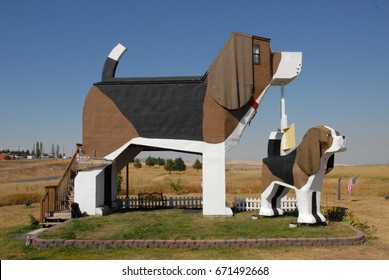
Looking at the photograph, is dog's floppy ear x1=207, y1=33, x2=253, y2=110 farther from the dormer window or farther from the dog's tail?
the dog's tail

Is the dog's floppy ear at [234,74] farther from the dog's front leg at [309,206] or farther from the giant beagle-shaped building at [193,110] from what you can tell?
the dog's front leg at [309,206]

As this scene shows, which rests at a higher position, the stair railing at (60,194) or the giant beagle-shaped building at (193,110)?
the giant beagle-shaped building at (193,110)

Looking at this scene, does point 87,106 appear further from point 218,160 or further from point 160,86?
point 218,160

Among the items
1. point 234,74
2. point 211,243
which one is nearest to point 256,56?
point 234,74

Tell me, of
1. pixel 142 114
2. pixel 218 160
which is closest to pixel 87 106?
pixel 142 114

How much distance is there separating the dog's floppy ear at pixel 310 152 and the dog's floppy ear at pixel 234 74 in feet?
10.7

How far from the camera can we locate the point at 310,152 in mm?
11359

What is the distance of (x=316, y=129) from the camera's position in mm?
11445

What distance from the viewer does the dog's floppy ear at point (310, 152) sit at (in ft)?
36.9

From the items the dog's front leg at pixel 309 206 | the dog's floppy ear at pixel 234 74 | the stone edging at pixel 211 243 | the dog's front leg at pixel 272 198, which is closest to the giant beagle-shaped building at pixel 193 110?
the dog's floppy ear at pixel 234 74

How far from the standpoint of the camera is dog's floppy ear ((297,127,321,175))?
36.9 feet

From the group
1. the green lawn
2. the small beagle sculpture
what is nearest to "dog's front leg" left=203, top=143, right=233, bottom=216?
the green lawn

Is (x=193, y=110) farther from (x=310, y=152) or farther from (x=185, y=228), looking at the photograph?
(x=310, y=152)

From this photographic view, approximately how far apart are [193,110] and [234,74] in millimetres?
2104
